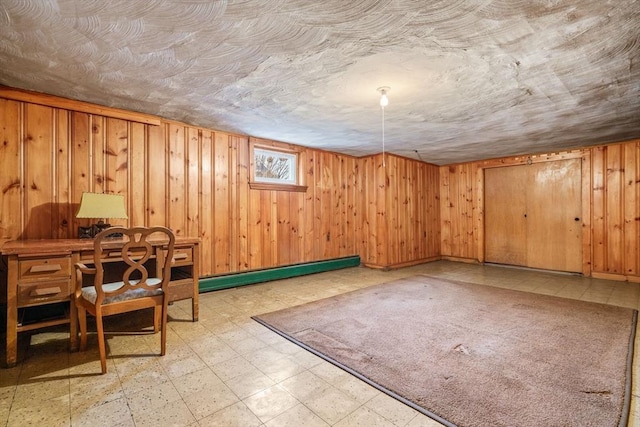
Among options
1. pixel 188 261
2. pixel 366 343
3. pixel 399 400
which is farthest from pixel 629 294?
pixel 188 261

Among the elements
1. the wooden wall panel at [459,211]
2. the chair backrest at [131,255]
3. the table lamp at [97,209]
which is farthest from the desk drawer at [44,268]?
the wooden wall panel at [459,211]

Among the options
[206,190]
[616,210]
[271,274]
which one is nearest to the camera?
[206,190]

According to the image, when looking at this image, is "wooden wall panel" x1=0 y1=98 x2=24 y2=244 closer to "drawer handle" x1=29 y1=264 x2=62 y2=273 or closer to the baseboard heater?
"drawer handle" x1=29 y1=264 x2=62 y2=273

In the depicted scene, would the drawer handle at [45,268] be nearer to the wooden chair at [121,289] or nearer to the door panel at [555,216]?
the wooden chair at [121,289]

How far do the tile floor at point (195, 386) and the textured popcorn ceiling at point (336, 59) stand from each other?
7.17 ft

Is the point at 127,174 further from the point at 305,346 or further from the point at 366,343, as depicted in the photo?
the point at 366,343

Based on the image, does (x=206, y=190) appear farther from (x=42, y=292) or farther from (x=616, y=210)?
(x=616, y=210)

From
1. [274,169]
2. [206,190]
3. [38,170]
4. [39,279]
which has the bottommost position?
[39,279]

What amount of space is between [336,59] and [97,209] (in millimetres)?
2533

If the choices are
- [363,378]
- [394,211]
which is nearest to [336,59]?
[363,378]

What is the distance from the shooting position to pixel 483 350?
2.28m

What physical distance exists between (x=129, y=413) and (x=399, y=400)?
57.8 inches

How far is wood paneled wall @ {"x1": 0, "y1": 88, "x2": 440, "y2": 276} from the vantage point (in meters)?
2.87

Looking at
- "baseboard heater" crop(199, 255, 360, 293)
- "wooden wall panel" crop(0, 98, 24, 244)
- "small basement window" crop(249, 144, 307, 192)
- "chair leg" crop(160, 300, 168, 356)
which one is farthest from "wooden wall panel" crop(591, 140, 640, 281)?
"wooden wall panel" crop(0, 98, 24, 244)
